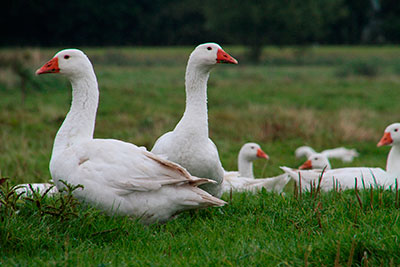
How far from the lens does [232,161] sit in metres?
10.3

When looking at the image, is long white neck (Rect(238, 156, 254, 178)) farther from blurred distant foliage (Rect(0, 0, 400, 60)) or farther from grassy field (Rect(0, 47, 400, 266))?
blurred distant foliage (Rect(0, 0, 400, 60))

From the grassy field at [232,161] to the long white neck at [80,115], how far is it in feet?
2.10

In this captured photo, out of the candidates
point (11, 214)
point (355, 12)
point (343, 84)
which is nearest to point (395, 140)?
point (11, 214)

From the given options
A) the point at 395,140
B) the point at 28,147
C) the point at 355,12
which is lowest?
the point at 28,147

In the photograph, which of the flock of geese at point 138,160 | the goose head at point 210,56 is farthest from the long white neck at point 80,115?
the goose head at point 210,56

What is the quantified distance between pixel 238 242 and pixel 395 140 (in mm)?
4351

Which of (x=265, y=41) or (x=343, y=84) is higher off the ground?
(x=265, y=41)

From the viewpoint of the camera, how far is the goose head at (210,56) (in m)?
5.37

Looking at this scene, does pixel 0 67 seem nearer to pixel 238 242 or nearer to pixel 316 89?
pixel 316 89

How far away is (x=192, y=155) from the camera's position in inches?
200

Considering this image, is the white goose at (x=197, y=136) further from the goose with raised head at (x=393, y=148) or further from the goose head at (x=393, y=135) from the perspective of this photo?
the goose head at (x=393, y=135)

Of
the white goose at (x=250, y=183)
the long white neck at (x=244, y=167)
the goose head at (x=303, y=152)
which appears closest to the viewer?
the white goose at (x=250, y=183)

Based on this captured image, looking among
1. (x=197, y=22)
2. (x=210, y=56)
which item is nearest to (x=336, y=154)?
(x=210, y=56)

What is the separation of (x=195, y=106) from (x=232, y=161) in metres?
5.11
